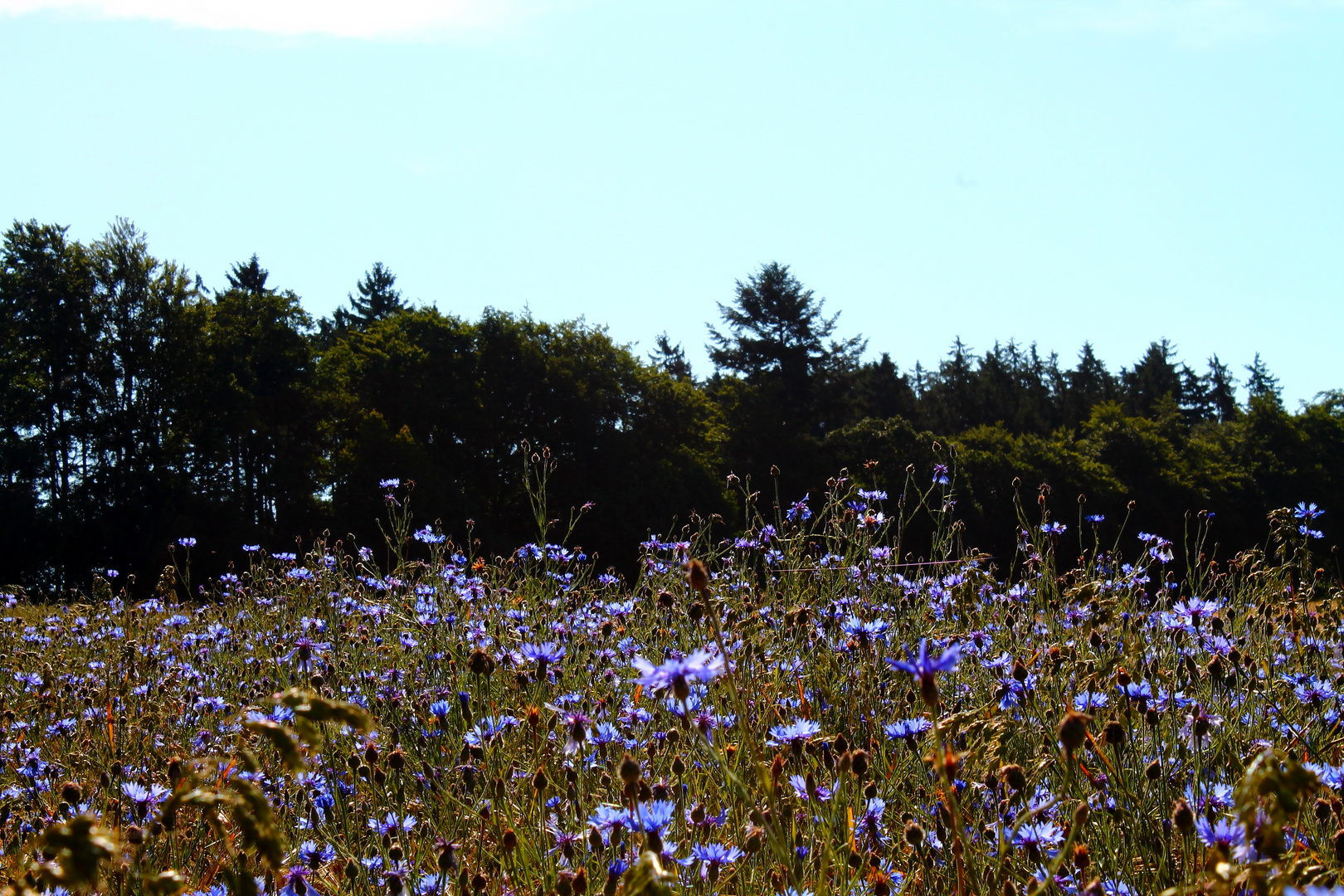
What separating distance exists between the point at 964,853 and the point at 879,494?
2.97 metres

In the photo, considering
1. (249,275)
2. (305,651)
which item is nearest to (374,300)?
(249,275)

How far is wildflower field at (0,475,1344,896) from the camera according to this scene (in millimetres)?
1212

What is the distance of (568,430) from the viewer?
884 inches

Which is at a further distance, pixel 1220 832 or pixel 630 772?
pixel 1220 832


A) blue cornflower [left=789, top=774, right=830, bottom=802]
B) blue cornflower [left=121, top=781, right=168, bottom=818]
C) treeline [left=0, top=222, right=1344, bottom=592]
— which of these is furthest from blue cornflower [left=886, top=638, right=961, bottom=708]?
treeline [left=0, top=222, right=1344, bottom=592]

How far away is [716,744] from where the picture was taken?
232 centimetres

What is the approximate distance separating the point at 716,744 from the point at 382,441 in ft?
60.2

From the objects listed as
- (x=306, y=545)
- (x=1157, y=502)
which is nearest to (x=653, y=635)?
(x=306, y=545)

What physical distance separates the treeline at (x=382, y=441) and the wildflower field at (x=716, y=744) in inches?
429

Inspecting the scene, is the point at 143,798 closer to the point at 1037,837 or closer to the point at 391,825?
the point at 391,825

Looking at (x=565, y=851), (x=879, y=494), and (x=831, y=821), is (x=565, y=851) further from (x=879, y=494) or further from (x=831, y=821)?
(x=879, y=494)

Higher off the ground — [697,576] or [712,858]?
[697,576]

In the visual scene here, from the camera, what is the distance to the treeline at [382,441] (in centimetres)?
1864

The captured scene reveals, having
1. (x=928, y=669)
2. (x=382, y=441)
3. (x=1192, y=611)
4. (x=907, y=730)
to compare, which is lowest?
(x=907, y=730)
